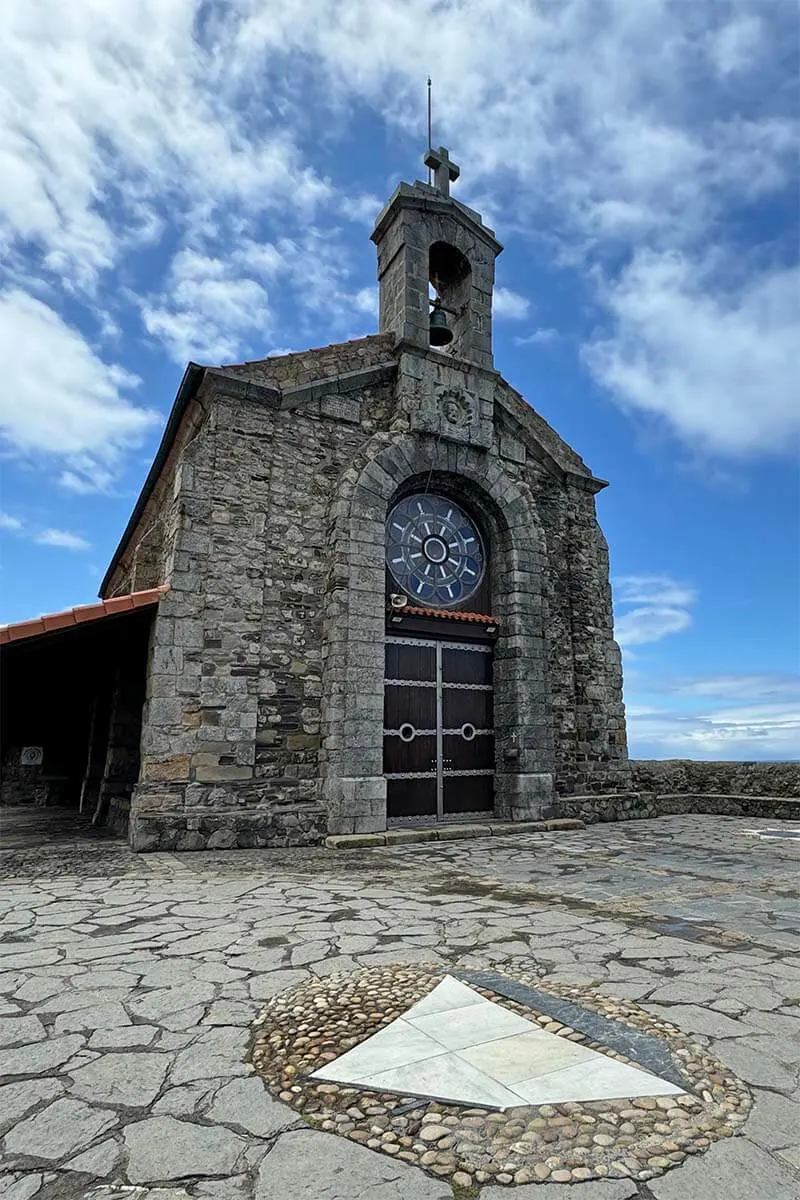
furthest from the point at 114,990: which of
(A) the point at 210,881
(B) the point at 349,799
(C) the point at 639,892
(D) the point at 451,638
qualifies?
(D) the point at 451,638

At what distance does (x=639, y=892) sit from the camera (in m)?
5.27

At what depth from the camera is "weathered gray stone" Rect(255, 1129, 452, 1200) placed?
5.47 feet

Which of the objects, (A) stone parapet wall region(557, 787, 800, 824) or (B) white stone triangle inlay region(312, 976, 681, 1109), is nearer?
(B) white stone triangle inlay region(312, 976, 681, 1109)

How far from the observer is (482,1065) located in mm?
2285

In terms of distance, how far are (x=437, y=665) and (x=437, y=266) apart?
6971mm

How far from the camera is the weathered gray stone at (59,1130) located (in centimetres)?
187

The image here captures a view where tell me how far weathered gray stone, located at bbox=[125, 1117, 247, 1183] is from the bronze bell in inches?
430

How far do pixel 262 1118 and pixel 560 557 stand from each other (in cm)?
1009

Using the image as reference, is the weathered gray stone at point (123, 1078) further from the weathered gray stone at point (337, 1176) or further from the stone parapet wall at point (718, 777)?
the stone parapet wall at point (718, 777)

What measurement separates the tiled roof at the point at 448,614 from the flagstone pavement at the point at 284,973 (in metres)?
3.27

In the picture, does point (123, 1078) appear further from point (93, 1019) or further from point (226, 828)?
point (226, 828)

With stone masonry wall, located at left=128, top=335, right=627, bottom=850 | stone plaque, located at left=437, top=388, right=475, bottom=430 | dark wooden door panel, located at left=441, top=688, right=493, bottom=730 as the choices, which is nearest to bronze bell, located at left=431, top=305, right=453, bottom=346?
stone masonry wall, located at left=128, top=335, right=627, bottom=850

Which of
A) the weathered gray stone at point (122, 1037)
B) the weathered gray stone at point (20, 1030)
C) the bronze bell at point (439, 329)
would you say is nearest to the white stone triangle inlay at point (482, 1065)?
the weathered gray stone at point (122, 1037)

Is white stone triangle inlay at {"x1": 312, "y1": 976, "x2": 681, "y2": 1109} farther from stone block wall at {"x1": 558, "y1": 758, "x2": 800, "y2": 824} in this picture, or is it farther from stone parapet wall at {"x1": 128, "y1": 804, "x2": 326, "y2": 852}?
stone block wall at {"x1": 558, "y1": 758, "x2": 800, "y2": 824}
